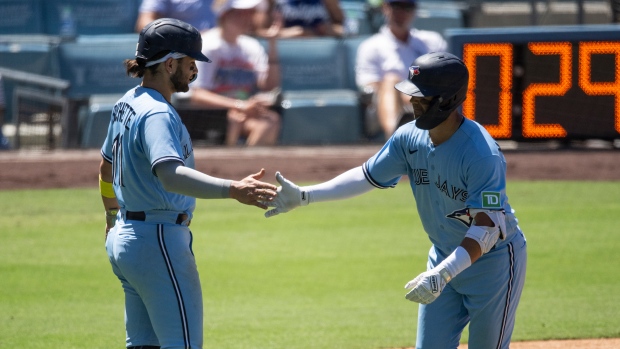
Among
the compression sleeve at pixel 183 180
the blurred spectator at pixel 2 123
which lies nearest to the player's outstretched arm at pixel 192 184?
the compression sleeve at pixel 183 180

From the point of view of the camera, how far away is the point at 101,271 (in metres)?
8.52

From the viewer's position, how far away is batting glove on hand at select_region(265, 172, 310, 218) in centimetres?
470

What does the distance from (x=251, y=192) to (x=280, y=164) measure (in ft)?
29.1

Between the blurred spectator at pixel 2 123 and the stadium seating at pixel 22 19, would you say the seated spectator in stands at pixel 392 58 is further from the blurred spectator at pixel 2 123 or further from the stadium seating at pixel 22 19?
the stadium seating at pixel 22 19

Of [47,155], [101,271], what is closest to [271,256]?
[101,271]

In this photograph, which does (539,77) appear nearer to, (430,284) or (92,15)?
(92,15)

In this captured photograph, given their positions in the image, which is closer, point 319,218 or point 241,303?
point 241,303

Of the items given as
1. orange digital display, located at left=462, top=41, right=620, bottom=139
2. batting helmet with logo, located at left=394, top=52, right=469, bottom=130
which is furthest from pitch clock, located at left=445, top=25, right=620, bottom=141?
batting helmet with logo, located at left=394, top=52, right=469, bottom=130

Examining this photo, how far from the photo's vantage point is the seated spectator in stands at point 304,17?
15094 mm

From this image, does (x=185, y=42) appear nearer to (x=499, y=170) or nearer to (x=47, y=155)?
(x=499, y=170)

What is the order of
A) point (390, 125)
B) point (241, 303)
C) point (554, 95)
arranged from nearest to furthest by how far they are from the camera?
point (241, 303) → point (554, 95) → point (390, 125)

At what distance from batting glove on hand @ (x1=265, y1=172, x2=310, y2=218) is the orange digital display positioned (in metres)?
7.78

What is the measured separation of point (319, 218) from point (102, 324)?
14.5 feet

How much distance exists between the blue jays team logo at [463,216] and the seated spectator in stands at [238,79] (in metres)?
8.96
